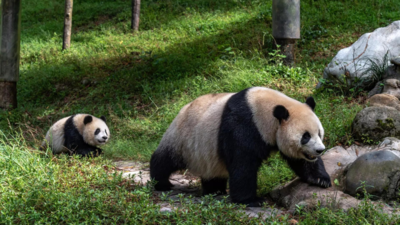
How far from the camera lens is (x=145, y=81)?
924 cm

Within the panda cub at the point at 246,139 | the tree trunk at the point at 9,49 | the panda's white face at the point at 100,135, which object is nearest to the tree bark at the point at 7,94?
the tree trunk at the point at 9,49

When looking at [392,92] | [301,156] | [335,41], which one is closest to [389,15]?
[335,41]

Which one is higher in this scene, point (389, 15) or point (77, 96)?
point (389, 15)

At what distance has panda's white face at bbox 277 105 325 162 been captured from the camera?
3.72 metres

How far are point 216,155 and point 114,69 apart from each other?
666 cm

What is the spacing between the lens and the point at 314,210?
3889 millimetres

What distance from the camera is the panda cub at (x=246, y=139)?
3789 mm

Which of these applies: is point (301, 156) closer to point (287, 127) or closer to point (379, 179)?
point (287, 127)

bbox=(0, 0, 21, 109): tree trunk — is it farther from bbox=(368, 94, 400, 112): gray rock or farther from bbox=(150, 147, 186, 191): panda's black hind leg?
bbox=(368, 94, 400, 112): gray rock

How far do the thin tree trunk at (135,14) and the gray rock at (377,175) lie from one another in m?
10.00

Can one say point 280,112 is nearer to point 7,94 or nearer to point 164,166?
point 164,166

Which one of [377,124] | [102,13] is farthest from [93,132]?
[102,13]

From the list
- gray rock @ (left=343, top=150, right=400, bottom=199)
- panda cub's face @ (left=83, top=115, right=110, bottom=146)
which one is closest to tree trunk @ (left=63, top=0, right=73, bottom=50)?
panda cub's face @ (left=83, top=115, right=110, bottom=146)

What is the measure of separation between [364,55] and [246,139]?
421 cm
